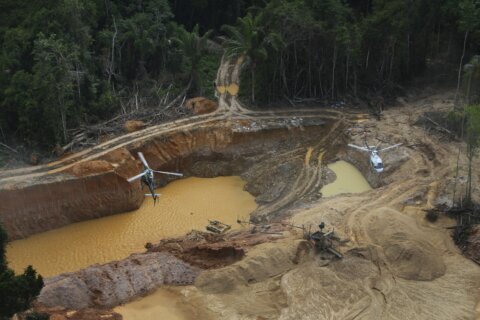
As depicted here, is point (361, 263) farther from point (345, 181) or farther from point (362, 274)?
point (345, 181)

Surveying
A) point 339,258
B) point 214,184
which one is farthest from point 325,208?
point 214,184

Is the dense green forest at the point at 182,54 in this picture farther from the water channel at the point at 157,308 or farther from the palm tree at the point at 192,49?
the water channel at the point at 157,308

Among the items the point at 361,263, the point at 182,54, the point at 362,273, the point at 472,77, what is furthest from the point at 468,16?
the point at 362,273

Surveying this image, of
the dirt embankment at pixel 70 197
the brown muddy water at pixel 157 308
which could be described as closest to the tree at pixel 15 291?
the brown muddy water at pixel 157 308

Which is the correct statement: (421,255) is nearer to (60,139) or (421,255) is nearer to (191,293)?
(191,293)

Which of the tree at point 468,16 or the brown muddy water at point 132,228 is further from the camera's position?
the tree at point 468,16

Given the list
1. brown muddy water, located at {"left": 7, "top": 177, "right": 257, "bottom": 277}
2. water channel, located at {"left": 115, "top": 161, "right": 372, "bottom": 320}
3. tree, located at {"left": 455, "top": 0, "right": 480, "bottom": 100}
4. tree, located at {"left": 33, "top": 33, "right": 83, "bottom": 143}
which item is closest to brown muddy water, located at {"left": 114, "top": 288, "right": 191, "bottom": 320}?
water channel, located at {"left": 115, "top": 161, "right": 372, "bottom": 320}
